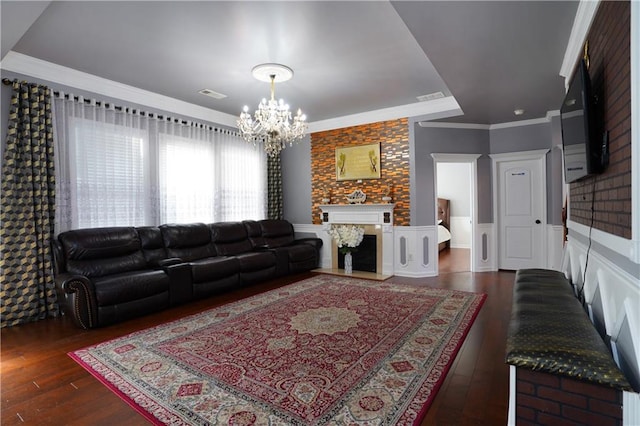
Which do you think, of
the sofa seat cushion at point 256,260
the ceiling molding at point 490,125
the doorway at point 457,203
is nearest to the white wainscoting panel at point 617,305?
the ceiling molding at point 490,125

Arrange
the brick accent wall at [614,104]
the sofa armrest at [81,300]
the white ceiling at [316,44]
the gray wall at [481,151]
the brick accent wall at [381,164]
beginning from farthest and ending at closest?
the brick accent wall at [381,164]
the gray wall at [481,151]
the sofa armrest at [81,300]
the white ceiling at [316,44]
the brick accent wall at [614,104]

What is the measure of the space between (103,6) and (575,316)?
3.97 meters

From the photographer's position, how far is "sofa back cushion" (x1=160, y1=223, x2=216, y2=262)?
15.0 feet

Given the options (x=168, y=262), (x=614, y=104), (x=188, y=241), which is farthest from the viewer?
(x=188, y=241)

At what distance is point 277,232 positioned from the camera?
242 inches

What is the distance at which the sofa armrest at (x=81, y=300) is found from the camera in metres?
3.15

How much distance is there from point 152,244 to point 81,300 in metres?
1.28

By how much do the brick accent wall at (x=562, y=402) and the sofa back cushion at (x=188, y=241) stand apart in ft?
13.6

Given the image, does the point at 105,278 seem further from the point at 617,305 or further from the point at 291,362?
the point at 617,305

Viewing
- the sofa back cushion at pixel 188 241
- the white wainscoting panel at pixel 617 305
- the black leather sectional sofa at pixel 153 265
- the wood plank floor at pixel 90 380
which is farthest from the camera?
the sofa back cushion at pixel 188 241

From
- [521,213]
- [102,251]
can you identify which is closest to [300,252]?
[102,251]

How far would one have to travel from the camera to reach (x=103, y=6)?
8.65 ft

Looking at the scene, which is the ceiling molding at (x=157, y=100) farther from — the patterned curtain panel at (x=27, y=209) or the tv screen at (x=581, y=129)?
the tv screen at (x=581, y=129)

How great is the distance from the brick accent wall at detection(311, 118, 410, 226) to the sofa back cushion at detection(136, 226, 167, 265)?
2900mm
